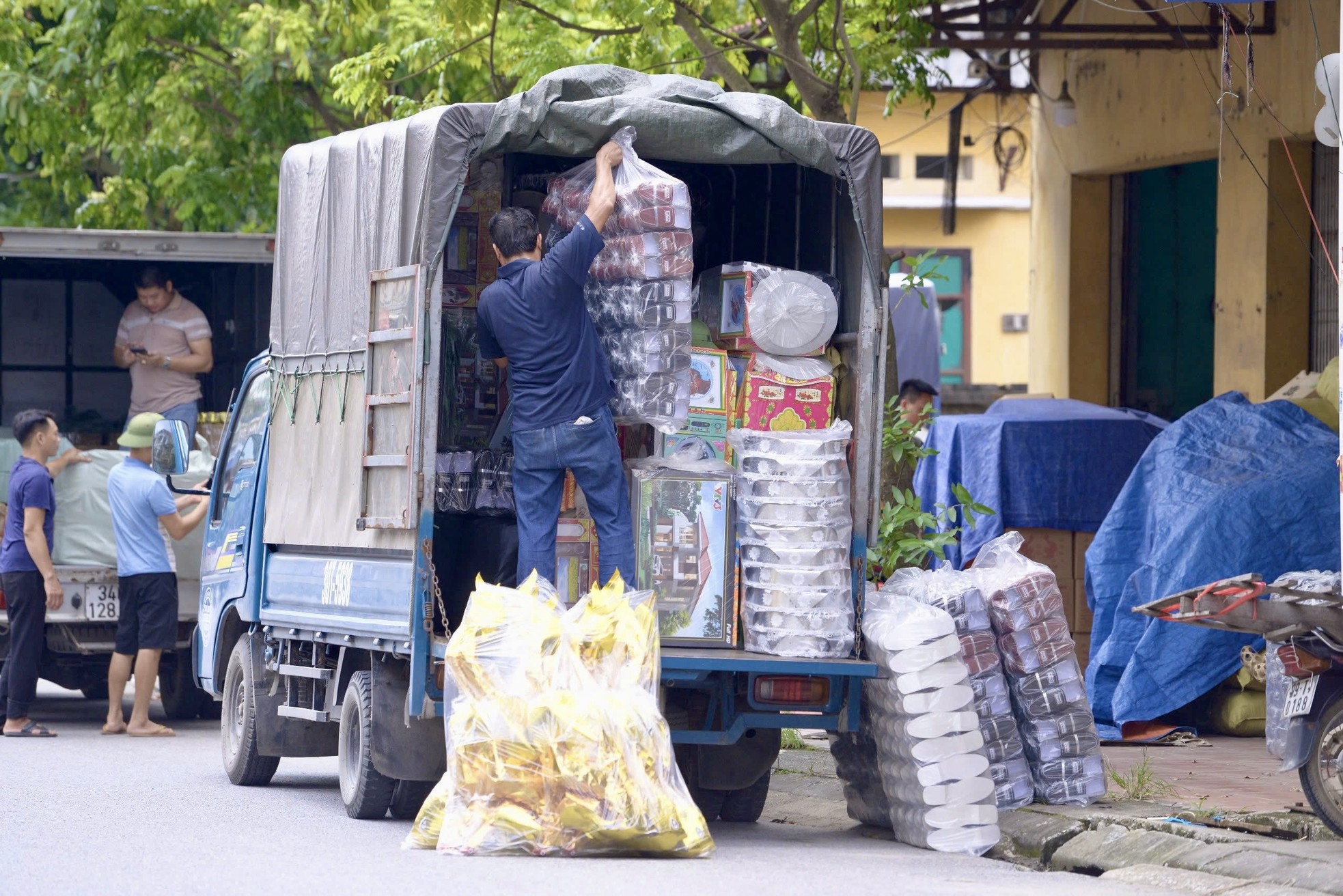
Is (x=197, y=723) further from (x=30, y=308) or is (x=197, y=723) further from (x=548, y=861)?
(x=548, y=861)

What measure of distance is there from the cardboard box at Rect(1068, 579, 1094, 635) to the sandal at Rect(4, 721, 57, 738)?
20.6ft

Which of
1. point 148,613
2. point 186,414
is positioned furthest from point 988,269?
point 148,613

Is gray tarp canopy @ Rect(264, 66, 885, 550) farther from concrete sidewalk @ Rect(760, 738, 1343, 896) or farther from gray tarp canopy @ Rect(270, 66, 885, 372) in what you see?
concrete sidewalk @ Rect(760, 738, 1343, 896)

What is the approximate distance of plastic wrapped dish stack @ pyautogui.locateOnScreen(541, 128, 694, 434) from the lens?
26.0 feet

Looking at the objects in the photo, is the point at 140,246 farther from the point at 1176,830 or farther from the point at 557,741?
the point at 1176,830

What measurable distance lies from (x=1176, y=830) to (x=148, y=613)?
6.67 metres

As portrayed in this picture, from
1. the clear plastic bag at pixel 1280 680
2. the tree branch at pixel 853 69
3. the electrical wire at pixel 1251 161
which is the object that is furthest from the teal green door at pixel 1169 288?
the clear plastic bag at pixel 1280 680

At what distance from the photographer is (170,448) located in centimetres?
1038

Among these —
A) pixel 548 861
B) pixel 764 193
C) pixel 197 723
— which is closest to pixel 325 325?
pixel 764 193

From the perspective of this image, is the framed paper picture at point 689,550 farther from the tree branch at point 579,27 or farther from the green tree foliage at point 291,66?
the tree branch at point 579,27

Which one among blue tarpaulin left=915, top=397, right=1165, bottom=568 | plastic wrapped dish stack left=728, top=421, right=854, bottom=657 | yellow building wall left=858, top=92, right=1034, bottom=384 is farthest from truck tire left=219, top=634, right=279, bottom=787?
yellow building wall left=858, top=92, right=1034, bottom=384

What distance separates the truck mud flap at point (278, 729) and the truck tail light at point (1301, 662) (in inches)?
177

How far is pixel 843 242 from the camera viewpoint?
8.76 metres

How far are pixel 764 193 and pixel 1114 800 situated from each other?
10.7 feet
